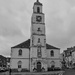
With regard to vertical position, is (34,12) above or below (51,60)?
above

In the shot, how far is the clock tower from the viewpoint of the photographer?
124ft

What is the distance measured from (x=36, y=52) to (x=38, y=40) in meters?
3.44

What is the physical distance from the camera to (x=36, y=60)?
37812mm

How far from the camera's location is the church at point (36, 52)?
125 ft

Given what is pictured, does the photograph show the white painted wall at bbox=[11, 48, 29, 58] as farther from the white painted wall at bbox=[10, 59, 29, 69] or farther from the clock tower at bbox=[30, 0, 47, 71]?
the clock tower at bbox=[30, 0, 47, 71]

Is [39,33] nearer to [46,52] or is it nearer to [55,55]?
[46,52]

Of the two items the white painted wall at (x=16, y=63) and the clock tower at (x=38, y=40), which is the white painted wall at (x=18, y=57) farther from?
the clock tower at (x=38, y=40)

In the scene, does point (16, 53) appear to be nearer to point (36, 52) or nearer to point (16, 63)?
point (16, 63)

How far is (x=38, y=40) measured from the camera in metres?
39.1

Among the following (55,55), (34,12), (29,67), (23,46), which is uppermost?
(34,12)

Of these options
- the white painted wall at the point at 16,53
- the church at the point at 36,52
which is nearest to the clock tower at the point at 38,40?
the church at the point at 36,52

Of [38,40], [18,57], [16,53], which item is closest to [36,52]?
[38,40]

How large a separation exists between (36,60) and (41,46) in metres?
4.15

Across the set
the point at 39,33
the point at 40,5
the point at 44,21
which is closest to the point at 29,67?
the point at 39,33
